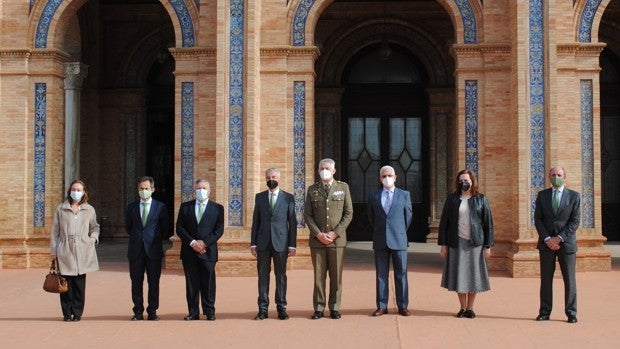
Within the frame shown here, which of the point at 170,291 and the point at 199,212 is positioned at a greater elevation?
the point at 199,212

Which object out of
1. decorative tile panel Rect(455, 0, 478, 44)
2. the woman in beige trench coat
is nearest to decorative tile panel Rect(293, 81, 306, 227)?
decorative tile panel Rect(455, 0, 478, 44)

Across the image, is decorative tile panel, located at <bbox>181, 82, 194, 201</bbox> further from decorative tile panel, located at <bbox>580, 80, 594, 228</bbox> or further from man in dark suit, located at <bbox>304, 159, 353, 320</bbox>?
decorative tile panel, located at <bbox>580, 80, 594, 228</bbox>

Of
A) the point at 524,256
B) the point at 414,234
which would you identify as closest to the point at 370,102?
the point at 414,234

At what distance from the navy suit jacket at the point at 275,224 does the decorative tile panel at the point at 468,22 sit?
729cm

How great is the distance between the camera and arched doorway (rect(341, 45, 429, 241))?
24.1m

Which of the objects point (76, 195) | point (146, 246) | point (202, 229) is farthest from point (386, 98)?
point (76, 195)

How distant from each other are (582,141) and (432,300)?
609cm

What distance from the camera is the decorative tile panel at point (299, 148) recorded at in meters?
16.5

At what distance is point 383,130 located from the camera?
79.2 feet

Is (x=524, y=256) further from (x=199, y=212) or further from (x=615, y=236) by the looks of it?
(x=615, y=236)

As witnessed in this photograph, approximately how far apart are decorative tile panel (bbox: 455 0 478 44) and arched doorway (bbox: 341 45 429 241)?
761 centimetres

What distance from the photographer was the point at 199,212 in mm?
10453

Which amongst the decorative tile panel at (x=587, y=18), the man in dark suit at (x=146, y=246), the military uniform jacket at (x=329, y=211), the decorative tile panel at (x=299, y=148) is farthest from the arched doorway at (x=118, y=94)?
the military uniform jacket at (x=329, y=211)

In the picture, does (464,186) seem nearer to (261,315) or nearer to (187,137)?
(261,315)
